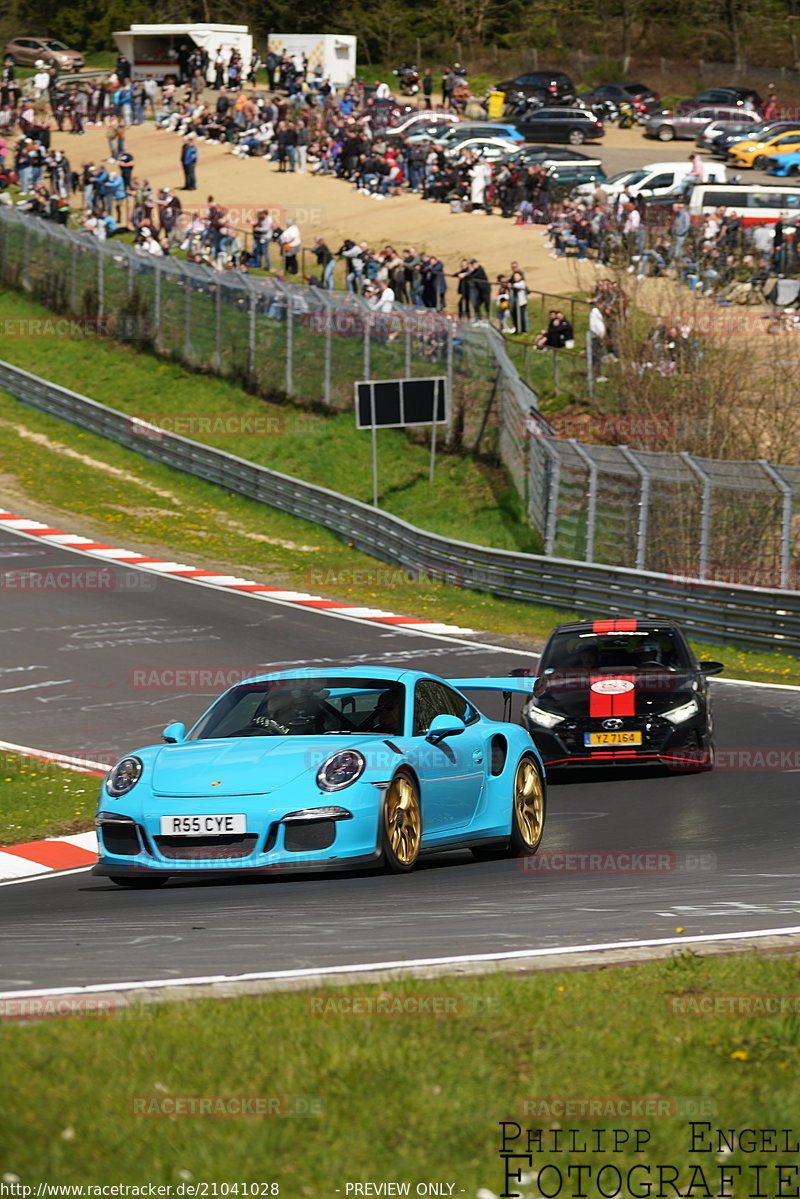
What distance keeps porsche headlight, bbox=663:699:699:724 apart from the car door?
3.87m

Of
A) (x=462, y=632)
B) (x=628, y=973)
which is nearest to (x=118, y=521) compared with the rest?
(x=462, y=632)

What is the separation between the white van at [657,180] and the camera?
47844 millimetres

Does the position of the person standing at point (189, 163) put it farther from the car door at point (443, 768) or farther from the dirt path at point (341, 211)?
the car door at point (443, 768)

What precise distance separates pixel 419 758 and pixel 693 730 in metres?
5.12

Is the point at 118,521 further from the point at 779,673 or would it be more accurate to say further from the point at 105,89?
the point at 105,89

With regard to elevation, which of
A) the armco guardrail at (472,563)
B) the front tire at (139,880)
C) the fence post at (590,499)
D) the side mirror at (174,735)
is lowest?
Answer: the armco guardrail at (472,563)

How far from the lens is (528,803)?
11.1m

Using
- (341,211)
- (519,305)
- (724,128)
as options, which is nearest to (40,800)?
(519,305)

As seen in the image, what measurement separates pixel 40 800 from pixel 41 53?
70.4 metres

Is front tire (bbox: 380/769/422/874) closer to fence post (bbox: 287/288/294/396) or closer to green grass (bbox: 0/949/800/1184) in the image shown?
green grass (bbox: 0/949/800/1184)

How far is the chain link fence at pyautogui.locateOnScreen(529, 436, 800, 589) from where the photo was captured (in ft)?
74.1

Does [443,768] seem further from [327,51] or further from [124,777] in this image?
[327,51]

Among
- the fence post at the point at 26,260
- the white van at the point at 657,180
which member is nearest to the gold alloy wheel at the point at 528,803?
the fence post at the point at 26,260

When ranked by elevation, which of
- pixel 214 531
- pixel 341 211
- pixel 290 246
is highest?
pixel 341 211
